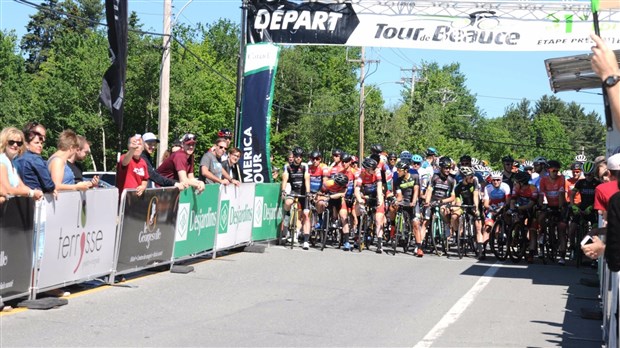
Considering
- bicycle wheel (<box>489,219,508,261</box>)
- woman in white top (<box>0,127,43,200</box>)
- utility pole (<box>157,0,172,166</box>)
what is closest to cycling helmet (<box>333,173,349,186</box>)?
bicycle wheel (<box>489,219,508,261</box>)

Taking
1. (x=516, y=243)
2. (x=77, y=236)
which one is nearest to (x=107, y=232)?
(x=77, y=236)

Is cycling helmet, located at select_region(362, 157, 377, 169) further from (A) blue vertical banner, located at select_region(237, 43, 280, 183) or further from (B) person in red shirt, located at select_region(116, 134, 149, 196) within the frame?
(B) person in red shirt, located at select_region(116, 134, 149, 196)

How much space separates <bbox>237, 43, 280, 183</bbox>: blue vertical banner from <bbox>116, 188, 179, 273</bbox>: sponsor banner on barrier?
20.1 feet

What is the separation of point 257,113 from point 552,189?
6336 mm

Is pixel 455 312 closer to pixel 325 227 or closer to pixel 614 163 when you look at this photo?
pixel 614 163

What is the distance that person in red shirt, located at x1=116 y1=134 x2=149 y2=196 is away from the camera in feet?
42.8

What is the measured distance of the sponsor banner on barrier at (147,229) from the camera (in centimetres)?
1226

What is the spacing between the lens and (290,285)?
1300cm

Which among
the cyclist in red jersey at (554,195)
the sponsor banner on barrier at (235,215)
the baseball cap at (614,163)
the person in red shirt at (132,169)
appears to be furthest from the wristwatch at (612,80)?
the cyclist in red jersey at (554,195)

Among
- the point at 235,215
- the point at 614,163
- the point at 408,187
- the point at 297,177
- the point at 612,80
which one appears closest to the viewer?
the point at 612,80

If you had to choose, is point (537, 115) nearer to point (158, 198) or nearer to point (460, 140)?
point (460, 140)

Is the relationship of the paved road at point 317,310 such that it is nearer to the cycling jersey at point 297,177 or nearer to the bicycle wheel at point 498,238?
the bicycle wheel at point 498,238

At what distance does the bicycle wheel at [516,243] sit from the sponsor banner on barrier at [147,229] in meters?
7.67

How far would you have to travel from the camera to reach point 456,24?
62.8 ft
